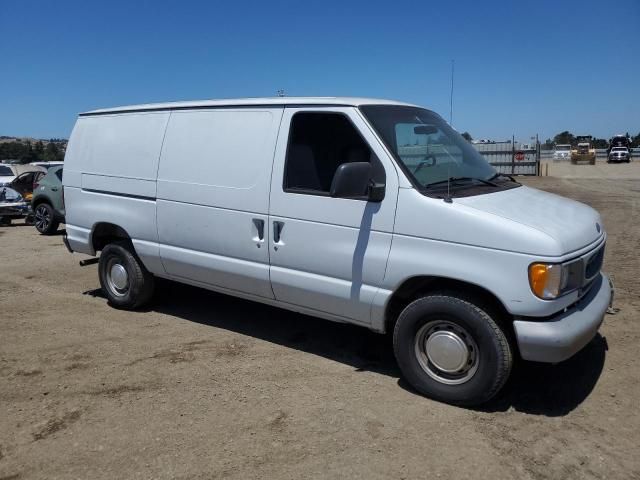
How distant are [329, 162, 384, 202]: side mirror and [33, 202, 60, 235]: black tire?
1076 cm

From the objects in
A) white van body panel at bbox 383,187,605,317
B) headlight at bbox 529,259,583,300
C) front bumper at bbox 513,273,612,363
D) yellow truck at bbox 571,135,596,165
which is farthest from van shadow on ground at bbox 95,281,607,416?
yellow truck at bbox 571,135,596,165

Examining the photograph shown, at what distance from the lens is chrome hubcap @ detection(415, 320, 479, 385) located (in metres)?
3.85

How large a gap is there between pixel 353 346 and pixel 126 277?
2626 mm

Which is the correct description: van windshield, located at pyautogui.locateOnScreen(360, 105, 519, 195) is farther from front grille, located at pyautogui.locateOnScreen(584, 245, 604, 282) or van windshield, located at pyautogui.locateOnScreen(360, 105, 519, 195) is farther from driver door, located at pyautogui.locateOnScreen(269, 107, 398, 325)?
front grille, located at pyautogui.locateOnScreen(584, 245, 604, 282)

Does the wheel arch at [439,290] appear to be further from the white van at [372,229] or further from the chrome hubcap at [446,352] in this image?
the chrome hubcap at [446,352]

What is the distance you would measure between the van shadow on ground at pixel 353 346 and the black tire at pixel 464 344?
22 cm

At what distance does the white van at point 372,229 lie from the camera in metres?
3.66

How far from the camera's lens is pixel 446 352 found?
392cm

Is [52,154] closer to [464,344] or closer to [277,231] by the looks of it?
[277,231]

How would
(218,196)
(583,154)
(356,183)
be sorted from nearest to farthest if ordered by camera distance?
(356,183), (218,196), (583,154)

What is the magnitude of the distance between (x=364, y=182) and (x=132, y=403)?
2.27 metres

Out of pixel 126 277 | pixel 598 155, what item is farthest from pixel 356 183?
pixel 598 155

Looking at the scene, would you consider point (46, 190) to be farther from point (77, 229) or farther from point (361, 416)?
point (361, 416)

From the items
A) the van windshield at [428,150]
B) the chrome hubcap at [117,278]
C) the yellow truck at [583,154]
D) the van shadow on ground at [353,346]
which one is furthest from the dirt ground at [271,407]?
the yellow truck at [583,154]
